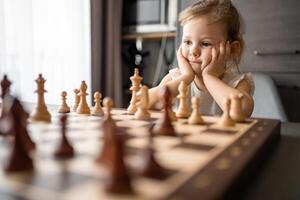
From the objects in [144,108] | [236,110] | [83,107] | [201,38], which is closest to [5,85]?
[83,107]

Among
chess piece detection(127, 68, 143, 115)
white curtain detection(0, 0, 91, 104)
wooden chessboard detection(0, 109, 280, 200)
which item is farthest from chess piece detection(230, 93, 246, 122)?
white curtain detection(0, 0, 91, 104)

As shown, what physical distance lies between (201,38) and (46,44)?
1605 millimetres

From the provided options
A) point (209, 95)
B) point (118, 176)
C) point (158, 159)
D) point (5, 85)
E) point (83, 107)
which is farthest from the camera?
point (209, 95)

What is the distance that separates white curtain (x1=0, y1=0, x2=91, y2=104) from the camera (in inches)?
86.0

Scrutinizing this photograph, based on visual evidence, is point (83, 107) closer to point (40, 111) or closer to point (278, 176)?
point (40, 111)

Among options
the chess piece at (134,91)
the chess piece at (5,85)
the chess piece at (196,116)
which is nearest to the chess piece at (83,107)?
the chess piece at (134,91)

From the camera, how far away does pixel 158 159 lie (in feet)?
1.62

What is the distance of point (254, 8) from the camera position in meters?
2.36

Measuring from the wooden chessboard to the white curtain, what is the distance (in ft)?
5.01

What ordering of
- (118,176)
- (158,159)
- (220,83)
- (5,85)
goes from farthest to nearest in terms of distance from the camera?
(220,83), (5,85), (158,159), (118,176)

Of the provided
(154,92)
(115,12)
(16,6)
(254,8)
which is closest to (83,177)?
(154,92)

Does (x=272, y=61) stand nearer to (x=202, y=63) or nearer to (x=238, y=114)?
(x=202, y=63)

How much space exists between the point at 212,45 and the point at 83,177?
0.94 meters

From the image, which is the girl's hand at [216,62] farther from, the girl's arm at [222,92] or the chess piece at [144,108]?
the chess piece at [144,108]
